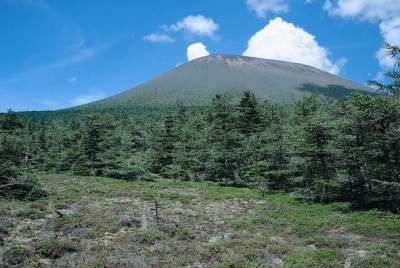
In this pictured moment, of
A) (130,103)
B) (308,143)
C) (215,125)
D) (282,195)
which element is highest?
A: (130,103)

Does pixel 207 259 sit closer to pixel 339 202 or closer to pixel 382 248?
pixel 382 248

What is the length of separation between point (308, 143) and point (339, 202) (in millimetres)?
5112

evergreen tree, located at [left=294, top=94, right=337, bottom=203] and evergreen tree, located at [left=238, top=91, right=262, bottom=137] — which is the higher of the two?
evergreen tree, located at [left=238, top=91, right=262, bottom=137]

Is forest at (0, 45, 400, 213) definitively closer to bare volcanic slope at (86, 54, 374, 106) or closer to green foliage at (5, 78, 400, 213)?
green foliage at (5, 78, 400, 213)

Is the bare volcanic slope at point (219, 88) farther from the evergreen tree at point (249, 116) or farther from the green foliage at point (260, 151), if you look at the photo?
the evergreen tree at point (249, 116)

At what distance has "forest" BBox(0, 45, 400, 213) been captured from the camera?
66.7ft

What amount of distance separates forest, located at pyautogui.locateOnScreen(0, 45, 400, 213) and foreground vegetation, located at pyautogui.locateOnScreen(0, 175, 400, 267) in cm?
257

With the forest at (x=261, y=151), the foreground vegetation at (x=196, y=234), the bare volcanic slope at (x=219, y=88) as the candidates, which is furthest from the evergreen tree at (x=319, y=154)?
the bare volcanic slope at (x=219, y=88)

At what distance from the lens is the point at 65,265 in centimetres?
1195

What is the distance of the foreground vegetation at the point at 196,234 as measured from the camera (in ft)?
41.7

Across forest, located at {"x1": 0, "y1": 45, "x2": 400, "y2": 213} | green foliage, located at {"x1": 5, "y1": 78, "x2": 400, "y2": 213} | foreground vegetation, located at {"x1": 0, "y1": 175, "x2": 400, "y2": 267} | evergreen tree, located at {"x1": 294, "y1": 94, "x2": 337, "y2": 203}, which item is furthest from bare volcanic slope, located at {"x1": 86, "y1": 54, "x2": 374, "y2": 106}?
foreground vegetation, located at {"x1": 0, "y1": 175, "x2": 400, "y2": 267}

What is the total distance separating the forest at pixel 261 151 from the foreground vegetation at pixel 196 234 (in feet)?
8.43

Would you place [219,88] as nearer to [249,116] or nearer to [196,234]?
[249,116]

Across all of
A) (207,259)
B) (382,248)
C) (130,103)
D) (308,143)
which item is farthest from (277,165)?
(130,103)
